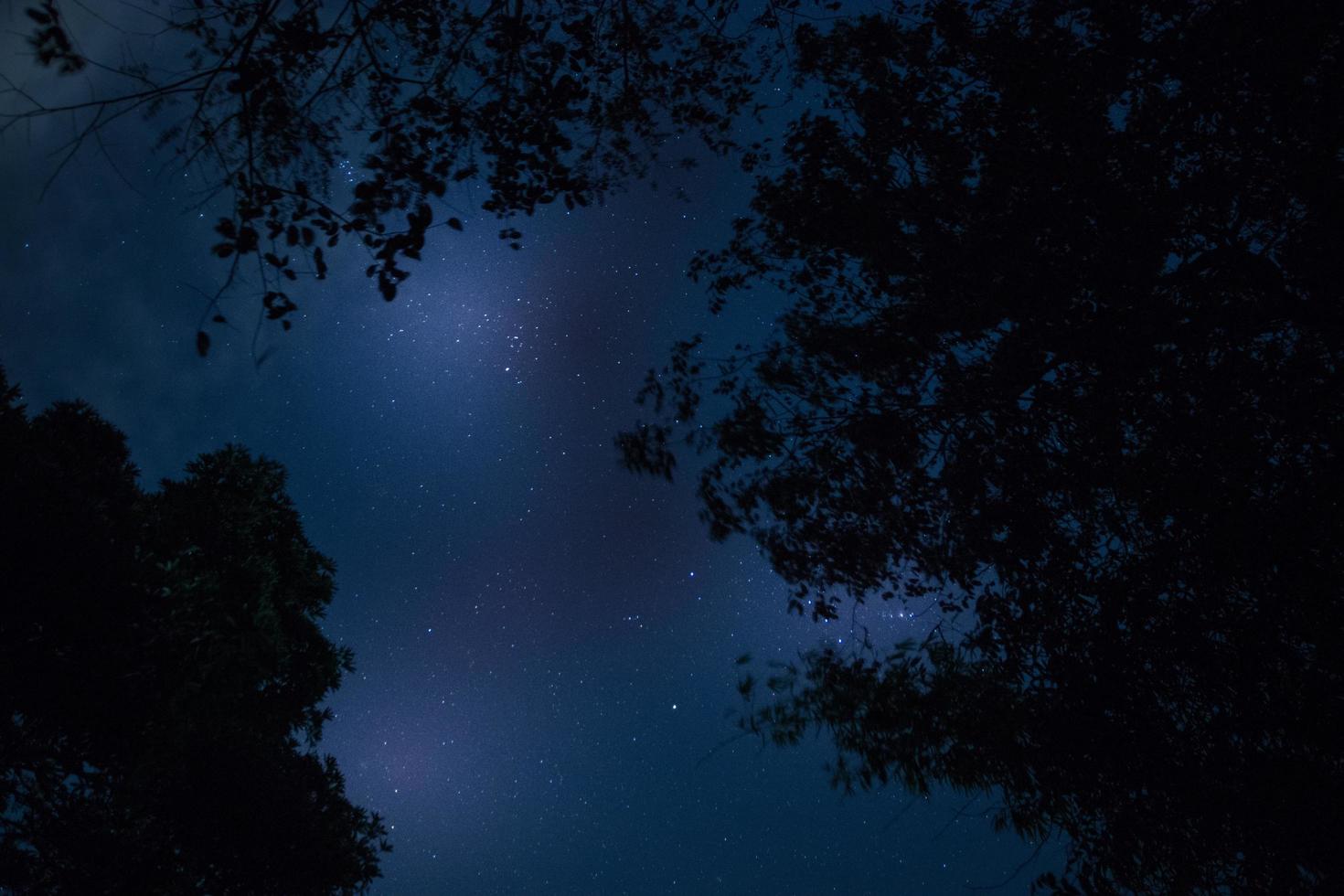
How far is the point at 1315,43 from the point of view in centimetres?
398

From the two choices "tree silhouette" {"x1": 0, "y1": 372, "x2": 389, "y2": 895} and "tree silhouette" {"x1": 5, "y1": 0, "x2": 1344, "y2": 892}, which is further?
"tree silhouette" {"x1": 0, "y1": 372, "x2": 389, "y2": 895}

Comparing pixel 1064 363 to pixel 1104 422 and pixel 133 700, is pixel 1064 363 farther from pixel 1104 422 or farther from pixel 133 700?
pixel 133 700

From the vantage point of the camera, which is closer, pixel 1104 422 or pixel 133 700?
pixel 1104 422

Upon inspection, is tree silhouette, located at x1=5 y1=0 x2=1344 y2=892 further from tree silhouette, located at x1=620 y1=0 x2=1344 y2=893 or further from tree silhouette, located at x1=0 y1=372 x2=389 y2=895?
tree silhouette, located at x1=0 y1=372 x2=389 y2=895

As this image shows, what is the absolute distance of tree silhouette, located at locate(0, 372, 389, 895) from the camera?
23.6 ft

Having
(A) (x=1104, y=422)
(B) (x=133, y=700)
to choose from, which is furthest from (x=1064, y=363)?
(B) (x=133, y=700)

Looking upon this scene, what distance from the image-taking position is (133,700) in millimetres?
7637

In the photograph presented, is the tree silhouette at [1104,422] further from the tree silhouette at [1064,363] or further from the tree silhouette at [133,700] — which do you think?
the tree silhouette at [133,700]

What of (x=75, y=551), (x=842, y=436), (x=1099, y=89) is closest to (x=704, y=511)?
(x=842, y=436)

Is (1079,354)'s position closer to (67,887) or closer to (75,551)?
(75,551)

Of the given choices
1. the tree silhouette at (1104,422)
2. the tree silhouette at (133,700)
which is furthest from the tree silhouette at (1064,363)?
the tree silhouette at (133,700)

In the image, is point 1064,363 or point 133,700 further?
point 133,700

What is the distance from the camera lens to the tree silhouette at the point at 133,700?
23.6ft

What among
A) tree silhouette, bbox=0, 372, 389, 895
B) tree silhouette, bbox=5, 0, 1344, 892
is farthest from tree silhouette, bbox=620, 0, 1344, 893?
tree silhouette, bbox=0, 372, 389, 895
